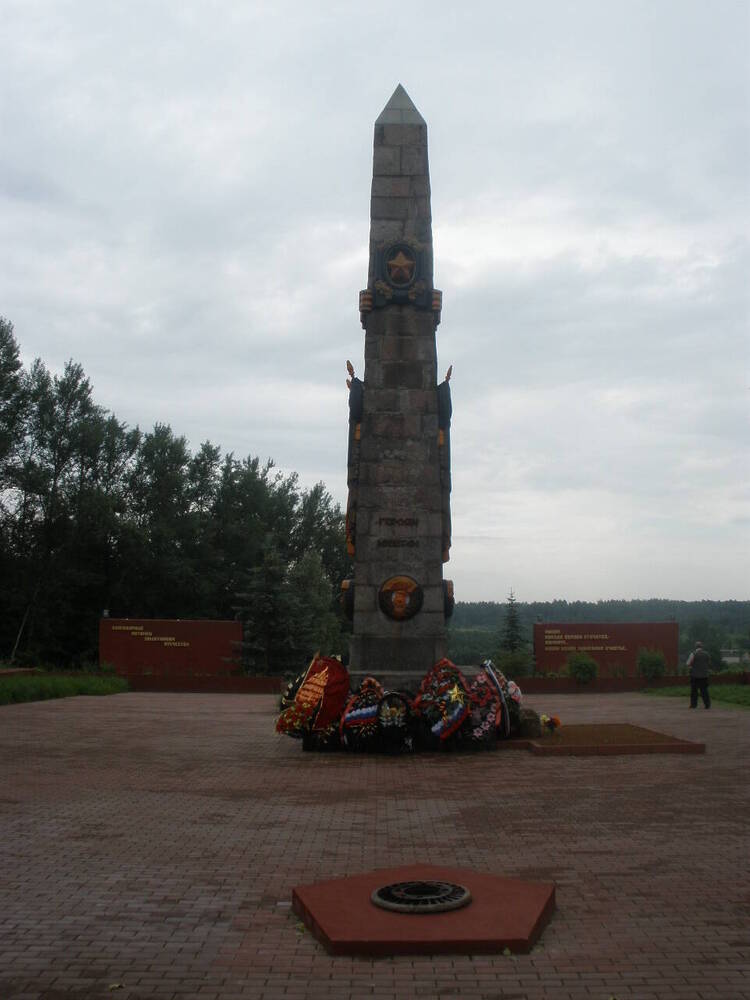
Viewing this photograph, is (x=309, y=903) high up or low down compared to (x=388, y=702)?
down

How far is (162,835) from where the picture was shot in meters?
7.17

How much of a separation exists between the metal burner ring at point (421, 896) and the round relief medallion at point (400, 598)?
8.25 meters

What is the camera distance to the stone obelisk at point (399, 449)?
45.0ft

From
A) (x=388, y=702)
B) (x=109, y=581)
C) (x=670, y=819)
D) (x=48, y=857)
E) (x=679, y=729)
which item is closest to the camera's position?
(x=48, y=857)

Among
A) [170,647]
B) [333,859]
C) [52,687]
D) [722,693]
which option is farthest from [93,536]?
[333,859]

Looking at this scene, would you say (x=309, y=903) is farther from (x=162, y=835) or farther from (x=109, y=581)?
(x=109, y=581)

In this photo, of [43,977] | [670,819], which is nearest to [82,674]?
[670,819]

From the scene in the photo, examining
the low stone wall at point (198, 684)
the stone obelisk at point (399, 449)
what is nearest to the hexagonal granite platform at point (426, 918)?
the stone obelisk at point (399, 449)

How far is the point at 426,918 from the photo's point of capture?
15.9 feet

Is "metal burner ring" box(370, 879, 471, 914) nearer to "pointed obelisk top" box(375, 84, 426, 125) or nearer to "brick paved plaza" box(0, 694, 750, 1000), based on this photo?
"brick paved plaza" box(0, 694, 750, 1000)

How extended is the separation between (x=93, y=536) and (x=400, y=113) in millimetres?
30400

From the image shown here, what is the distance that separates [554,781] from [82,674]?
21.2m

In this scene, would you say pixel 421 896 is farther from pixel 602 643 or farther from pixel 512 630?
pixel 512 630

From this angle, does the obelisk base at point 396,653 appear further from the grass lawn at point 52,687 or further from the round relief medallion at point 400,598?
the grass lawn at point 52,687
